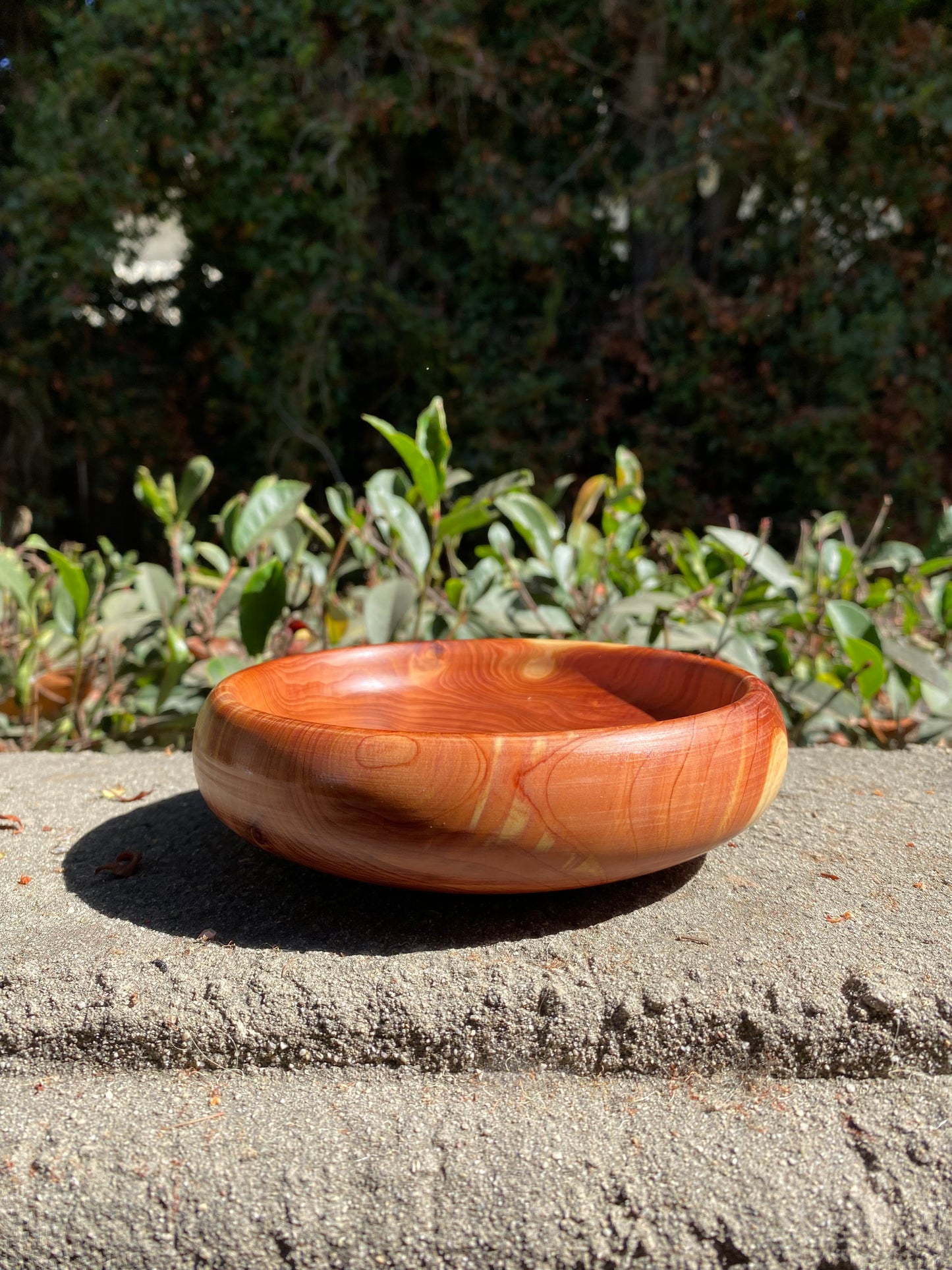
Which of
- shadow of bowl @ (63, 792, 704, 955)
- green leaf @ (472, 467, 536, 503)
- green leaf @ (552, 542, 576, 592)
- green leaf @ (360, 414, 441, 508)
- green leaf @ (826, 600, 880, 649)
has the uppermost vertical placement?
green leaf @ (360, 414, 441, 508)

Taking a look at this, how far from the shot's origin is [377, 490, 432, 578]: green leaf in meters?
1.58

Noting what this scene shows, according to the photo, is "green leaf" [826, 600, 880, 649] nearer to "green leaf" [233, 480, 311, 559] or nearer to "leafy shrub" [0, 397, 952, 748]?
"leafy shrub" [0, 397, 952, 748]

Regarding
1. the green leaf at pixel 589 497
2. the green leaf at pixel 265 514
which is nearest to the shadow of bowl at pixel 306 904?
the green leaf at pixel 265 514

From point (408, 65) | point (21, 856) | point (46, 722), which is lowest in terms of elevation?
point (46, 722)

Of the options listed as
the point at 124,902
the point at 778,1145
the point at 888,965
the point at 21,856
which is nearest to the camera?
the point at 778,1145

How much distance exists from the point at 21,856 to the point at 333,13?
3904 mm

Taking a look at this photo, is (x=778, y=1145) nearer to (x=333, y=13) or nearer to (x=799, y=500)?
(x=799, y=500)

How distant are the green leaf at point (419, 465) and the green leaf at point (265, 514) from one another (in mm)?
210

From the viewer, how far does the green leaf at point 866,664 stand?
1431mm

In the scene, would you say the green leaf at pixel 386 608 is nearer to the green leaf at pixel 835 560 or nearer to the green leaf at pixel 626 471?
the green leaf at pixel 626 471

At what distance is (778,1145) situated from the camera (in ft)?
2.68

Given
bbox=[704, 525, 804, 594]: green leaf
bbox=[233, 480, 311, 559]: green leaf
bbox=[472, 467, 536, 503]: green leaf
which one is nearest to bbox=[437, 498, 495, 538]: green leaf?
bbox=[472, 467, 536, 503]: green leaf

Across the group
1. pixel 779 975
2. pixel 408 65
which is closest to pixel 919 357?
pixel 408 65

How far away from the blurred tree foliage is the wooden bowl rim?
130 inches
